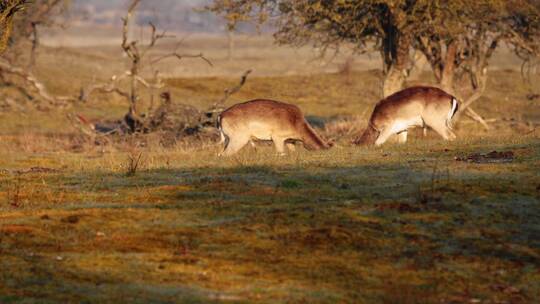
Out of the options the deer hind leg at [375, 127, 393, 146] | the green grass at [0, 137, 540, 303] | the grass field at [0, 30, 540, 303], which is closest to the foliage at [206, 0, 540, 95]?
the deer hind leg at [375, 127, 393, 146]

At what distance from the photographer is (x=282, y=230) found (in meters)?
13.5

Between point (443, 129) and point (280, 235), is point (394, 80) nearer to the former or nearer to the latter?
point (443, 129)

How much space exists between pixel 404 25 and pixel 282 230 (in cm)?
2149

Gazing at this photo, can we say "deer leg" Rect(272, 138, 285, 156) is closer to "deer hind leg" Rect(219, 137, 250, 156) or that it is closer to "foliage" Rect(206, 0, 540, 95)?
"deer hind leg" Rect(219, 137, 250, 156)

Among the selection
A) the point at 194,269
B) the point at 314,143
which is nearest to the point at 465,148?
the point at 314,143

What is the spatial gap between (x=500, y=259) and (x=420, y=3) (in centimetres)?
2190

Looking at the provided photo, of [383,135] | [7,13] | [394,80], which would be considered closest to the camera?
[7,13]

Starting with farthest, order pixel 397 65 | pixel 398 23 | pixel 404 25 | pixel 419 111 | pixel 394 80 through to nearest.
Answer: pixel 394 80, pixel 397 65, pixel 404 25, pixel 398 23, pixel 419 111

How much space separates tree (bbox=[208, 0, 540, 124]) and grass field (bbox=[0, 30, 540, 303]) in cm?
1308

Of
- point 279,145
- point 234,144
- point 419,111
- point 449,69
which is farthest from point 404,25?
point 234,144

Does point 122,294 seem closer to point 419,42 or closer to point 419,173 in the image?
point 419,173

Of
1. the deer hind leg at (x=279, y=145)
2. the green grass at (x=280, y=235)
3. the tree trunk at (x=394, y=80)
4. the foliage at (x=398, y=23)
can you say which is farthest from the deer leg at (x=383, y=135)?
the tree trunk at (x=394, y=80)

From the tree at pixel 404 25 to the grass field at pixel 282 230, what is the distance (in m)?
13.1

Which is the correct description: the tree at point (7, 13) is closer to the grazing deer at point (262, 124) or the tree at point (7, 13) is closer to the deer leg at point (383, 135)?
the grazing deer at point (262, 124)
